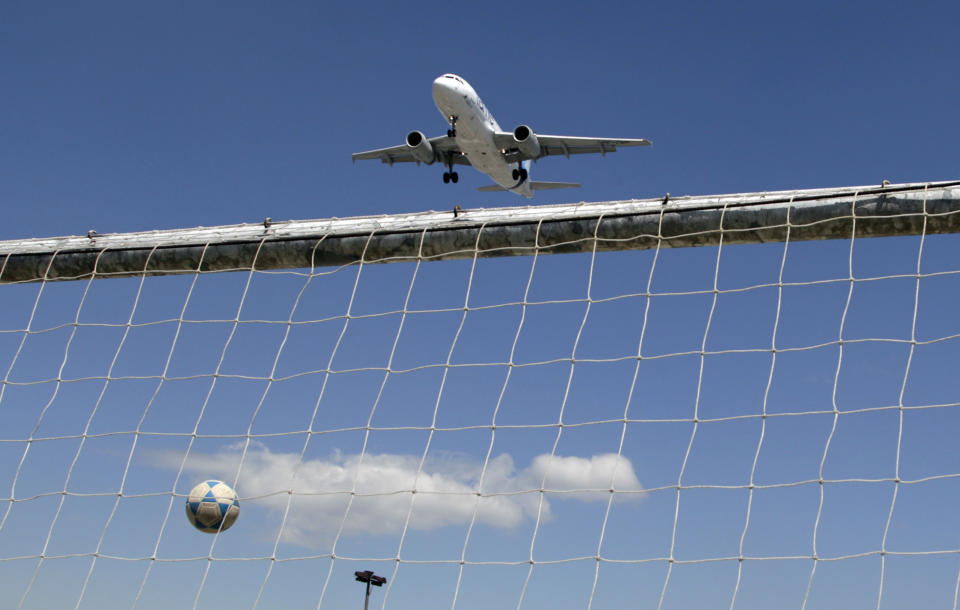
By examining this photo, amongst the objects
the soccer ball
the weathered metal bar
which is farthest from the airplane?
the weathered metal bar

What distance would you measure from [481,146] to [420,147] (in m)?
3.25

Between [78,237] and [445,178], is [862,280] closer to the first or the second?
[78,237]

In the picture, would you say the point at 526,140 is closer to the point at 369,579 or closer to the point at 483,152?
the point at 483,152

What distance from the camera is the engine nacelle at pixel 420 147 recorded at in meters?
33.3

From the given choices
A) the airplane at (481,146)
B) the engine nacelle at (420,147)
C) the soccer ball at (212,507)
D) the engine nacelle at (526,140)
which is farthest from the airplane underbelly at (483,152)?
the soccer ball at (212,507)

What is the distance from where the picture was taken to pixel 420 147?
110 ft

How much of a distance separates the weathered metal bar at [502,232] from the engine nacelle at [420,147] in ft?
94.6

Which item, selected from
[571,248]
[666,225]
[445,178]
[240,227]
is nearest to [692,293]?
[666,225]

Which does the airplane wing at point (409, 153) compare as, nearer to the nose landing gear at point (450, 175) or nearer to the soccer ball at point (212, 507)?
the nose landing gear at point (450, 175)

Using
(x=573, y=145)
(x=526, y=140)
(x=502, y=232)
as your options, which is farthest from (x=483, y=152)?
(x=502, y=232)

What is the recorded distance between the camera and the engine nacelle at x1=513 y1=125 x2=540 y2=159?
3195cm

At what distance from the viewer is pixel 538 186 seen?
39.0 m

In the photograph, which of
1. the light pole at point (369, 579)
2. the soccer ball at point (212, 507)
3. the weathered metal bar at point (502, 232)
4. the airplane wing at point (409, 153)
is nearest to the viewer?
the weathered metal bar at point (502, 232)

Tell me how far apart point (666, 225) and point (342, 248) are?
160 centimetres
